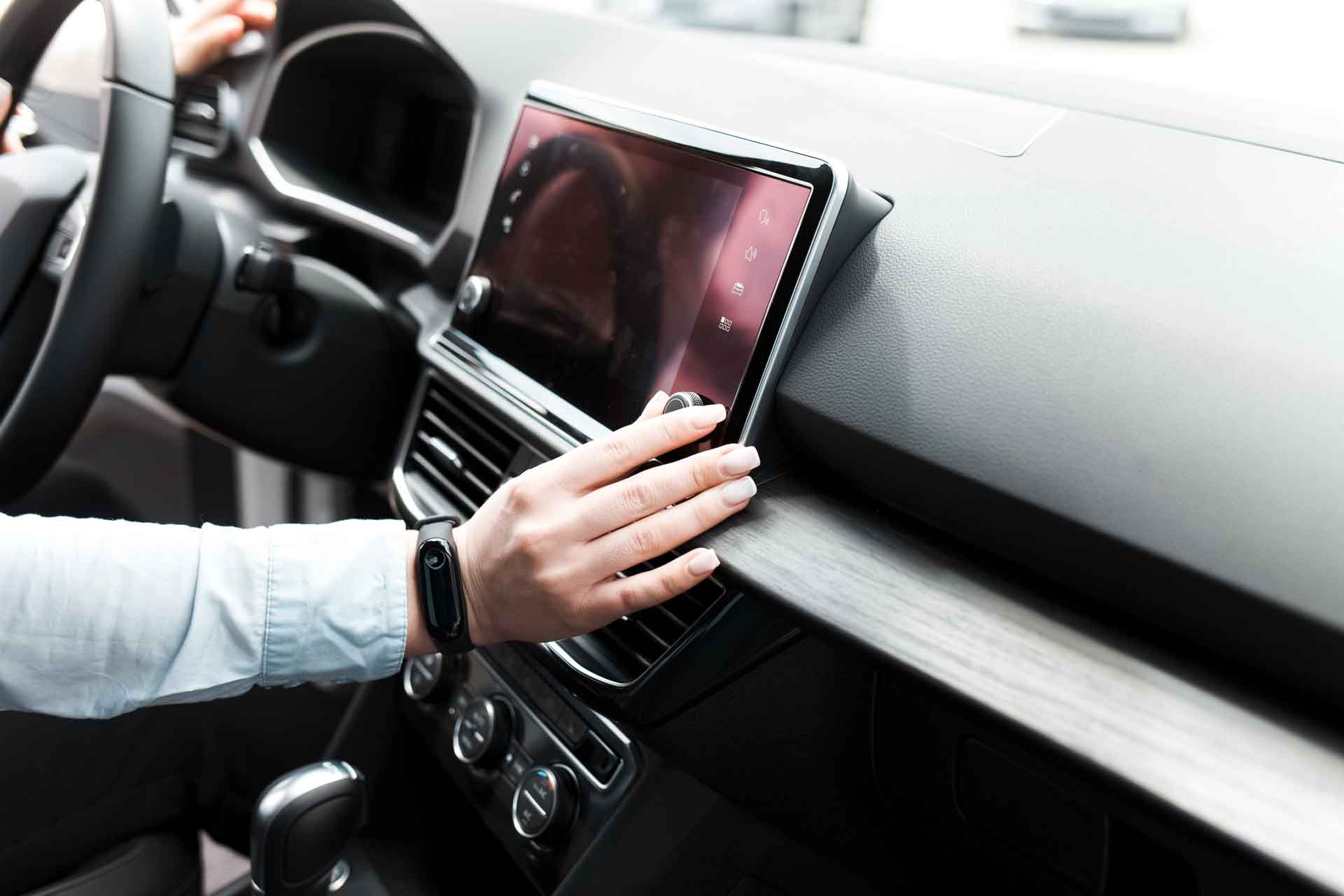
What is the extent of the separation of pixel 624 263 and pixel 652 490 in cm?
25

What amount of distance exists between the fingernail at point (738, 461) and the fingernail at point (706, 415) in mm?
25

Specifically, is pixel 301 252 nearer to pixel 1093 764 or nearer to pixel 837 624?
pixel 837 624

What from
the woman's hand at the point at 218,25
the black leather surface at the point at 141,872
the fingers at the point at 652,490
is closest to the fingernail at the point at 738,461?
the fingers at the point at 652,490

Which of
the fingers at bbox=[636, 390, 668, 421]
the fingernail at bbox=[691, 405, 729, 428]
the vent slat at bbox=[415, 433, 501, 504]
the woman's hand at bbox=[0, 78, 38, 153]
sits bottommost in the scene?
the vent slat at bbox=[415, 433, 501, 504]

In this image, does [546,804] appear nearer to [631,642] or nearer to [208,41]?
[631,642]

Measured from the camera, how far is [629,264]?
0.81 m

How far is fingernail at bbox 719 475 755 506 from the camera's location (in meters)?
0.64

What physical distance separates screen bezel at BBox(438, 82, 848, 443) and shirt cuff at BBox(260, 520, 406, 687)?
169 mm

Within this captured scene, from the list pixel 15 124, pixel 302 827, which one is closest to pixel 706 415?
pixel 302 827

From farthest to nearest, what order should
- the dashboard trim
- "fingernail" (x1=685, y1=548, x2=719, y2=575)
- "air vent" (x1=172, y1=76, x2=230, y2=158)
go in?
"air vent" (x1=172, y1=76, x2=230, y2=158) < the dashboard trim < "fingernail" (x1=685, y1=548, x2=719, y2=575)

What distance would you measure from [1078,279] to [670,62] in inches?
20.2

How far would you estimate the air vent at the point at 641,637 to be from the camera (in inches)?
28.7

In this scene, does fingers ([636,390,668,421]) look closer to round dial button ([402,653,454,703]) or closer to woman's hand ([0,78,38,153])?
round dial button ([402,653,454,703])

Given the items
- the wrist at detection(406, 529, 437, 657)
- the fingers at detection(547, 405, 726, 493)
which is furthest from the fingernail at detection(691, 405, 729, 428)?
the wrist at detection(406, 529, 437, 657)
